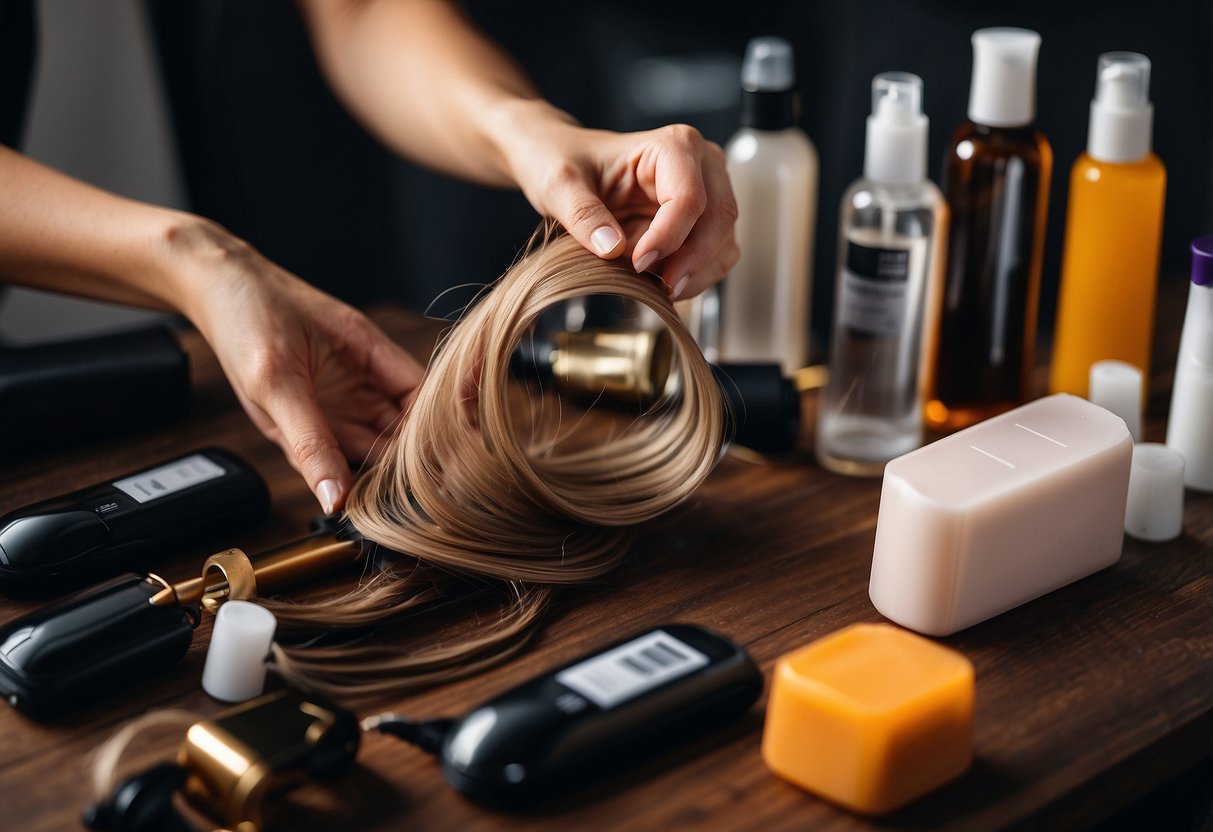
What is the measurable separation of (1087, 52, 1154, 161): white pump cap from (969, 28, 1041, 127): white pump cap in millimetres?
61

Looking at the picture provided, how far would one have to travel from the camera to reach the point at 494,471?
85cm

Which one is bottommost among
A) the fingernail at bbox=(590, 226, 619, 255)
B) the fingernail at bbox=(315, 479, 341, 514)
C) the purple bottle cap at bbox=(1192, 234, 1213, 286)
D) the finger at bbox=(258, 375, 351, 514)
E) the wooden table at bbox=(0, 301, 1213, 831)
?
the wooden table at bbox=(0, 301, 1213, 831)

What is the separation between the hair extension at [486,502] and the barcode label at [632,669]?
0.10 meters

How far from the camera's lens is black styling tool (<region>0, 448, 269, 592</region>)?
81 cm

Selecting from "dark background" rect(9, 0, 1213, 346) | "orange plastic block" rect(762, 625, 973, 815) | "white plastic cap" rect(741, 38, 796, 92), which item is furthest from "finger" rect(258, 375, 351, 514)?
"dark background" rect(9, 0, 1213, 346)

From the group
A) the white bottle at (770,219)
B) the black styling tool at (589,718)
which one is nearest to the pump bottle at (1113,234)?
the white bottle at (770,219)

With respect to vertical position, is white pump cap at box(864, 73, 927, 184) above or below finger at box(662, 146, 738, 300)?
above

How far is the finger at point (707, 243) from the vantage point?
905mm

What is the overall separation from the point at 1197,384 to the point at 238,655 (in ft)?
2.40

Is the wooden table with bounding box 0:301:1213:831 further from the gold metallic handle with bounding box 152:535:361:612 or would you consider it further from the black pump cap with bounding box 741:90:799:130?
the black pump cap with bounding box 741:90:799:130

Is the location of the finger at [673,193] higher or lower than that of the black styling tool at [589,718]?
higher

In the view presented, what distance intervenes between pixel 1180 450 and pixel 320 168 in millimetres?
1559

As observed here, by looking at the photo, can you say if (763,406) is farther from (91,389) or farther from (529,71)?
(529,71)

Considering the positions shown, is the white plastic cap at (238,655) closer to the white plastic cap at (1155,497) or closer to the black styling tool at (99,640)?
the black styling tool at (99,640)
